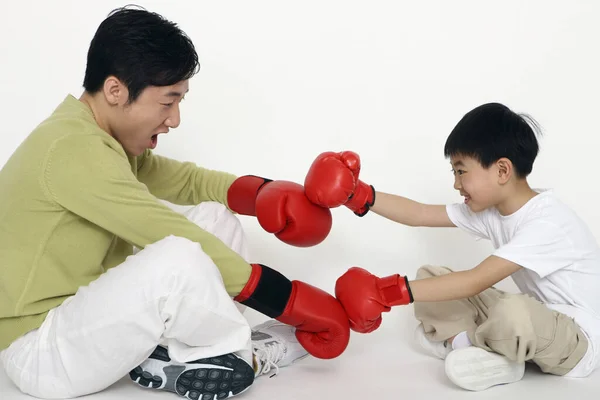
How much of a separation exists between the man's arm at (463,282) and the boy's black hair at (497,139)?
11.3 inches

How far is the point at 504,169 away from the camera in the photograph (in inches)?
79.7

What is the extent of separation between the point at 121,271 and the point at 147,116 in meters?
0.44

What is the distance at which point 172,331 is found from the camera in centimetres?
168

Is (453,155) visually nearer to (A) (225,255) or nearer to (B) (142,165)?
(A) (225,255)

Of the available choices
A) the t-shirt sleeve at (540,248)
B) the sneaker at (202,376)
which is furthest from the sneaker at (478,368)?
the sneaker at (202,376)

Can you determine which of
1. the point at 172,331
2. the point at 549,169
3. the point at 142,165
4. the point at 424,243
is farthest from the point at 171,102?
the point at 549,169

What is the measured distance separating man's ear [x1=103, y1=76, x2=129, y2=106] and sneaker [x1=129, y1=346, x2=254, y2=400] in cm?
65

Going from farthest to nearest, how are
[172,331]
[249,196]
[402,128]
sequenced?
[402,128], [249,196], [172,331]

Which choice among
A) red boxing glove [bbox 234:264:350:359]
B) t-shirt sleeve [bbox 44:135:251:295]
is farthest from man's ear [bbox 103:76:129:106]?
red boxing glove [bbox 234:264:350:359]

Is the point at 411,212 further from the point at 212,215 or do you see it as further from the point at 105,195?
the point at 105,195

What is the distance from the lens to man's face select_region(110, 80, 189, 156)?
6.16 feet

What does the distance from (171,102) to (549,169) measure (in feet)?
5.81

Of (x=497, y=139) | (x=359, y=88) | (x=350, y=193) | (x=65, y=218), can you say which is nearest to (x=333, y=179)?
(x=350, y=193)

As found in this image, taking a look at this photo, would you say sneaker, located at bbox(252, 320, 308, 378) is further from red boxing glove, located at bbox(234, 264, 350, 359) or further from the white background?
the white background
